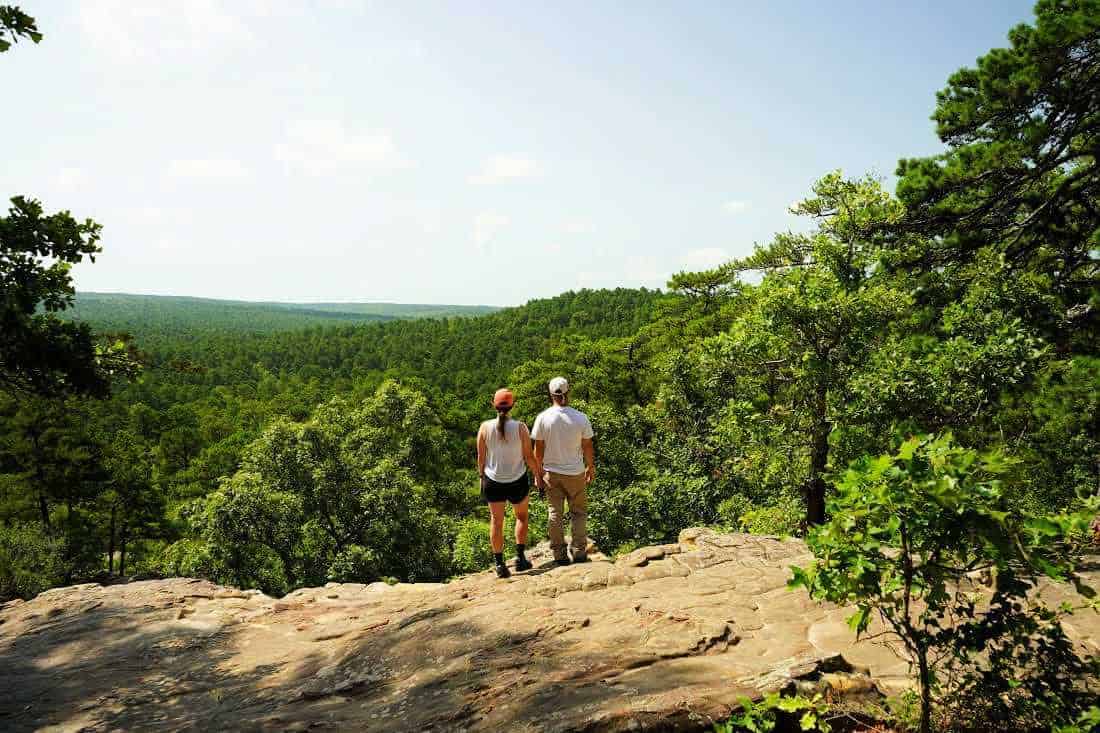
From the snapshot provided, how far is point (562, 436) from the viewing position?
6855mm

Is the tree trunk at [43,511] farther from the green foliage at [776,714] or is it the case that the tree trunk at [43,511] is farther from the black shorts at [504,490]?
the green foliage at [776,714]

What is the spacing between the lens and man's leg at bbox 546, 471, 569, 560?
710 centimetres

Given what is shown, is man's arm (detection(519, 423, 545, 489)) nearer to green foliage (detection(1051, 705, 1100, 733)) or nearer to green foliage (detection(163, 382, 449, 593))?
green foliage (detection(1051, 705, 1100, 733))

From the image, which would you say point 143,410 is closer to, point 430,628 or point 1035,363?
point 430,628

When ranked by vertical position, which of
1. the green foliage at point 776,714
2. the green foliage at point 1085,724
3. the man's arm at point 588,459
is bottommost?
the green foliage at point 776,714

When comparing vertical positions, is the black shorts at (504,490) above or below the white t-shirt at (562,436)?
below

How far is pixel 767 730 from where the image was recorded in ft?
10.7

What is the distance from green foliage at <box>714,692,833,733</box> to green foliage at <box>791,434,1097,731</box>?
20.9 inches

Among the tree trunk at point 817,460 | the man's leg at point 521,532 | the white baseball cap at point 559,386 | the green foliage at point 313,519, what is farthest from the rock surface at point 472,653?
the green foliage at point 313,519

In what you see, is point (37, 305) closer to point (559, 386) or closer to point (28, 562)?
point (559, 386)

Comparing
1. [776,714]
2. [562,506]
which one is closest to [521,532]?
[562,506]

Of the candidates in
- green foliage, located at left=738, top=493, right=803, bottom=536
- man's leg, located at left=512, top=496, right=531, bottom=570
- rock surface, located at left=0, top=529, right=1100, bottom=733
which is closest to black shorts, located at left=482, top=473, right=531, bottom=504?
man's leg, located at left=512, top=496, right=531, bottom=570

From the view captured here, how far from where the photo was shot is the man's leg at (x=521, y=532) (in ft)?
23.5

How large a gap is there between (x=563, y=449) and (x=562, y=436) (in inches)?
6.5
